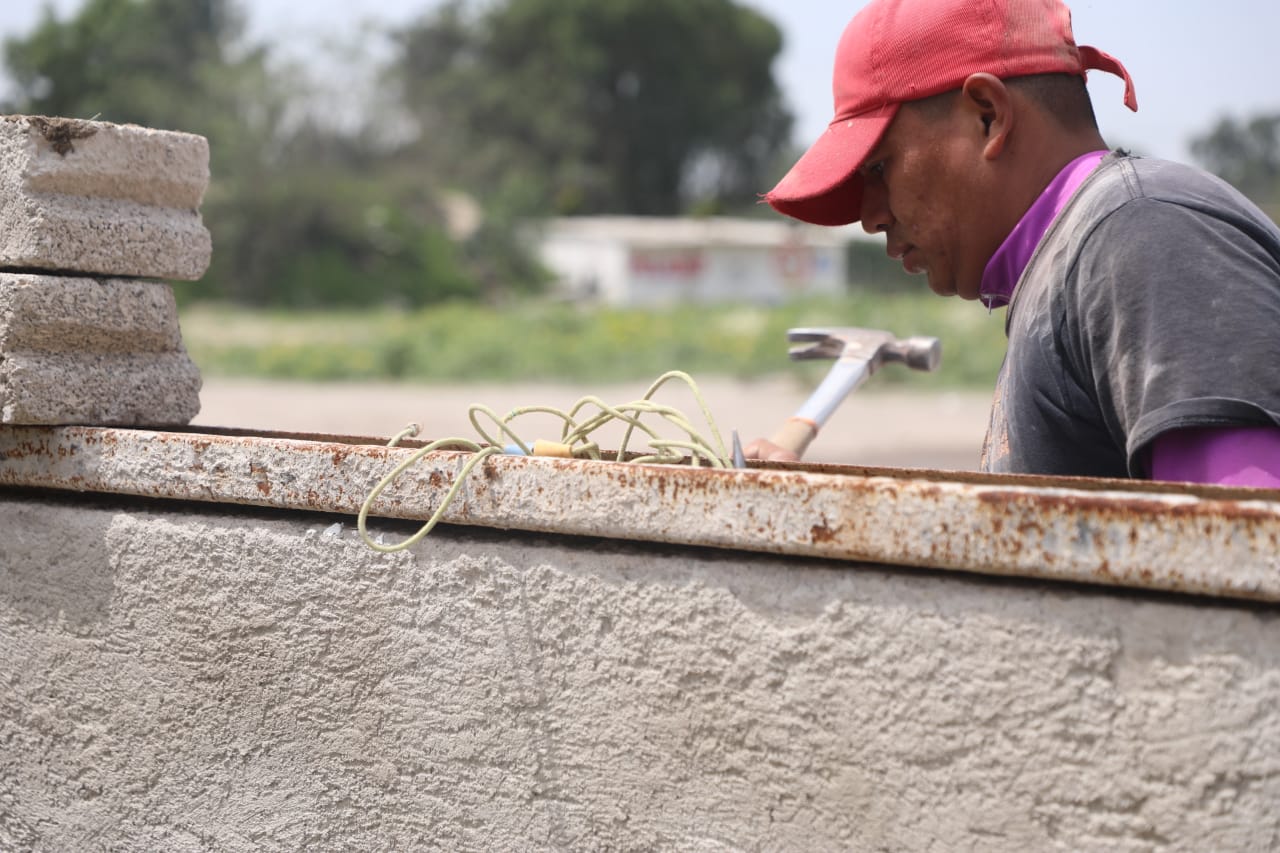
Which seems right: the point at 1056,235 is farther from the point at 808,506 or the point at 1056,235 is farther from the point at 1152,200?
the point at 808,506

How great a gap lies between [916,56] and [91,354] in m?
1.39

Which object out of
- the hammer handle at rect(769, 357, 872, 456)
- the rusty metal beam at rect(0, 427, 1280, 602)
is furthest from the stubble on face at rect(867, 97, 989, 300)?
the hammer handle at rect(769, 357, 872, 456)

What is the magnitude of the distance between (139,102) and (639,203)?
3149cm

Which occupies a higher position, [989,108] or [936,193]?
[989,108]

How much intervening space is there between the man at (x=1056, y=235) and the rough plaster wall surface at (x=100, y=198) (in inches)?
41.3

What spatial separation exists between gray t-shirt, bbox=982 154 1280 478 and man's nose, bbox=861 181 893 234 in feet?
0.83

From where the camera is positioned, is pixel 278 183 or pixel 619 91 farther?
pixel 619 91

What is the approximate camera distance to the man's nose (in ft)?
6.46

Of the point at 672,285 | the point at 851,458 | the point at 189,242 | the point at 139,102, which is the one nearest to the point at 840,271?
the point at 672,285

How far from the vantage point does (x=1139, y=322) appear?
1.54m

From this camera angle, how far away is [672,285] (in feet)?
135

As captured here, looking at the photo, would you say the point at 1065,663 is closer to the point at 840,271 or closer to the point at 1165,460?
the point at 1165,460

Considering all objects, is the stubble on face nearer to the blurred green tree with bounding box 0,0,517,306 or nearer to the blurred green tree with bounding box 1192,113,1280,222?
the blurred green tree with bounding box 0,0,517,306

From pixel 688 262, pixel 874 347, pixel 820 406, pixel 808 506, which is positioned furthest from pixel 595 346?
pixel 688 262
